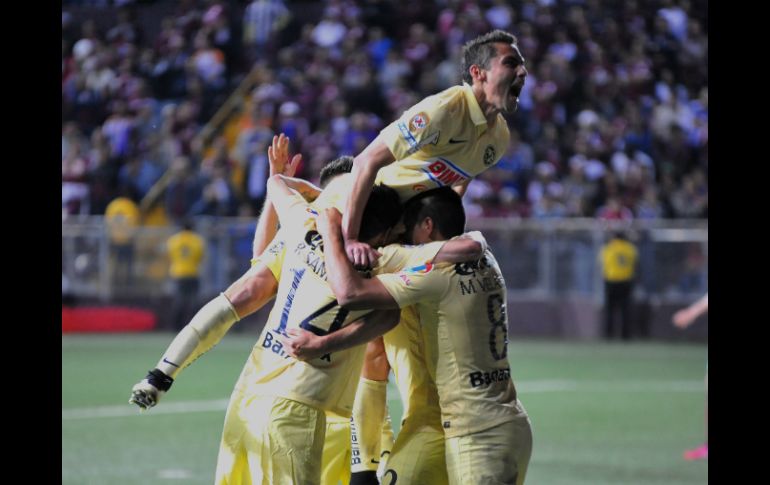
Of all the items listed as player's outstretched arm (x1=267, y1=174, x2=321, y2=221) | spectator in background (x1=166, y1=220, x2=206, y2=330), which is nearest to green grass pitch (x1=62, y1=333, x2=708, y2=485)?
spectator in background (x1=166, y1=220, x2=206, y2=330)

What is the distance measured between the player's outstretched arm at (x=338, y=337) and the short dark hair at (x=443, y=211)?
1.41ft

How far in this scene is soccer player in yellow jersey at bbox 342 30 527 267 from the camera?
18.5 feet

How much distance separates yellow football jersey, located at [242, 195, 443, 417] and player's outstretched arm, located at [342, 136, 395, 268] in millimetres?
109

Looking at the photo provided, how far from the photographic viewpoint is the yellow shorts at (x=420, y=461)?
5.38 m

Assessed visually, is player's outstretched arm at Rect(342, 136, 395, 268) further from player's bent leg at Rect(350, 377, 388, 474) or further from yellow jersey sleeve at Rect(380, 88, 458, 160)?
player's bent leg at Rect(350, 377, 388, 474)

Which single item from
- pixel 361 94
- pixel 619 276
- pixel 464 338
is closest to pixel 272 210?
pixel 464 338

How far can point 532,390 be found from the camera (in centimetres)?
1383

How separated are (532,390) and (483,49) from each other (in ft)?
27.8

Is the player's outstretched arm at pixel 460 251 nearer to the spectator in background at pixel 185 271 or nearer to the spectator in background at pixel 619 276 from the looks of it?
the spectator in background at pixel 619 276

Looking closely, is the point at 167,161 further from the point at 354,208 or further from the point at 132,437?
the point at 354,208

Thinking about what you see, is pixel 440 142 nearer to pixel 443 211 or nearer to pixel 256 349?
pixel 443 211

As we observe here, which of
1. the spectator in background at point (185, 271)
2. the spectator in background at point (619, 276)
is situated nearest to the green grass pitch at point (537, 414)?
the spectator in background at point (619, 276)

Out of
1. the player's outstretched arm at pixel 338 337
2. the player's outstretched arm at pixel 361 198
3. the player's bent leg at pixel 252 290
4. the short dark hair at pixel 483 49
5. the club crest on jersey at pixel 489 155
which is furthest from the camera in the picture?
the club crest on jersey at pixel 489 155
